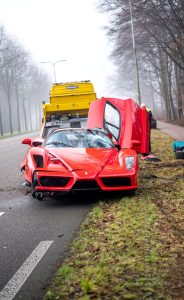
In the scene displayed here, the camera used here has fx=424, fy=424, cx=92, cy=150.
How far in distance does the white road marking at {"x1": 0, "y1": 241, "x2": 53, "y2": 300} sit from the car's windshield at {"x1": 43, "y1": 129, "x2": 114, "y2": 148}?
3.72m

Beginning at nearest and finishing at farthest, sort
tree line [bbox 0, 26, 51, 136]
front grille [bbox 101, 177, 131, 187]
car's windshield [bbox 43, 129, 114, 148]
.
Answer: front grille [bbox 101, 177, 131, 187] < car's windshield [bbox 43, 129, 114, 148] < tree line [bbox 0, 26, 51, 136]

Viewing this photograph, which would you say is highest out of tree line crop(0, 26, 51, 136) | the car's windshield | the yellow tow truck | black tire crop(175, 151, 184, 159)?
tree line crop(0, 26, 51, 136)

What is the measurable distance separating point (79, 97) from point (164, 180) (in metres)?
8.88

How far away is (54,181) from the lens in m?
7.23

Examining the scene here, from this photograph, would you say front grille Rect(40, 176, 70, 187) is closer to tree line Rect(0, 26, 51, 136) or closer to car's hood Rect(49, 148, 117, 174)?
car's hood Rect(49, 148, 117, 174)

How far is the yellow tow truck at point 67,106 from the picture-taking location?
1496 centimetres

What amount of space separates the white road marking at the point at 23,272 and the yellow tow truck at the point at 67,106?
9.17 metres

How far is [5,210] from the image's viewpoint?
7.18 metres

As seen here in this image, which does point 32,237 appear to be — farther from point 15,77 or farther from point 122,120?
point 15,77

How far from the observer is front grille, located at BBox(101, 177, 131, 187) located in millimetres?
7266

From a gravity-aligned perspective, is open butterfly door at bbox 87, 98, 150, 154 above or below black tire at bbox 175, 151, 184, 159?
above

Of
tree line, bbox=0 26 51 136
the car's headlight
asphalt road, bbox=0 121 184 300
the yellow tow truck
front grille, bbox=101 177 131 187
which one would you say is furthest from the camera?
tree line, bbox=0 26 51 136

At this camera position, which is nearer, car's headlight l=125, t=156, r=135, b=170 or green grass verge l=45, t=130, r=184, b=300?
green grass verge l=45, t=130, r=184, b=300

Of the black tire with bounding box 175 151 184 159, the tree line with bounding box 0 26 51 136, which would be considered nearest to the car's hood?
the black tire with bounding box 175 151 184 159
